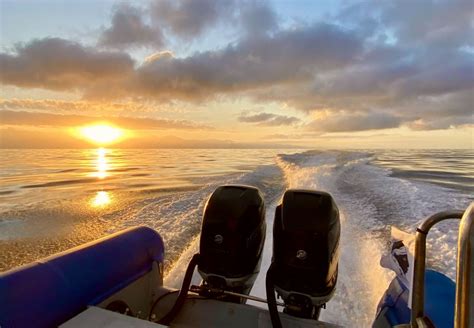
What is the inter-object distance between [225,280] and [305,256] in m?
0.48

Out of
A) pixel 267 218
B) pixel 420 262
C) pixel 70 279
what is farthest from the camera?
pixel 267 218

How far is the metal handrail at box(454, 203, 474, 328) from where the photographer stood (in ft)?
2.67

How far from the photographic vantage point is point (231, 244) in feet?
6.13

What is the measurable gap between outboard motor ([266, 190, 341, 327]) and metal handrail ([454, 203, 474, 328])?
888 mm

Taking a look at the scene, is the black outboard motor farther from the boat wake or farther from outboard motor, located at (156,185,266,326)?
the boat wake

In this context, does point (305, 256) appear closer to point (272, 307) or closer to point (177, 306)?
point (272, 307)

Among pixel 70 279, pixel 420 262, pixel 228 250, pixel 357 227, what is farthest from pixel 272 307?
pixel 357 227

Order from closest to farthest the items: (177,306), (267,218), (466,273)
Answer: (466,273)
(177,306)
(267,218)

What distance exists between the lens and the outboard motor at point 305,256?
168 centimetres

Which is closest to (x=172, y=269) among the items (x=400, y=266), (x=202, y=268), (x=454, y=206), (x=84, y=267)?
(x=202, y=268)

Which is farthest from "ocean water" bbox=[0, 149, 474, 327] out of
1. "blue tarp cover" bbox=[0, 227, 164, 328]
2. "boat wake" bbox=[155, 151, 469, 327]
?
"blue tarp cover" bbox=[0, 227, 164, 328]

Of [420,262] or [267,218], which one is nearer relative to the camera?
[420,262]

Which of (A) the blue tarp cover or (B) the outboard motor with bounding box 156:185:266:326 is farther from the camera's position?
(B) the outboard motor with bounding box 156:185:266:326

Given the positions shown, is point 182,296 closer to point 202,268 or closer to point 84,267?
point 202,268
